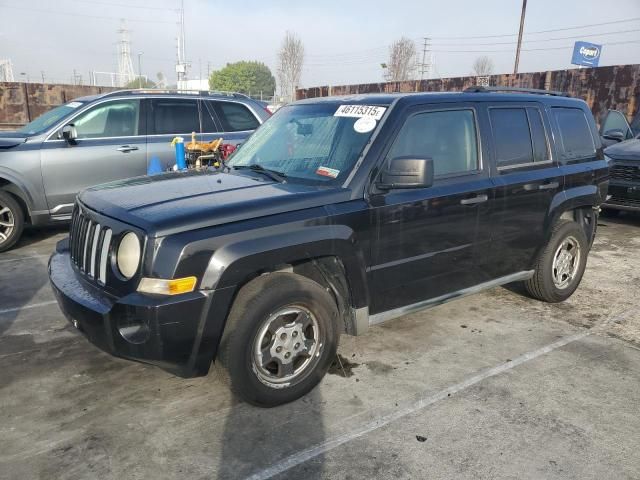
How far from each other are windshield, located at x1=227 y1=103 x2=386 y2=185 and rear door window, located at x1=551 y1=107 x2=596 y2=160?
2.08 m

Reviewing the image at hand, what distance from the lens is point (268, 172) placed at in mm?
3717

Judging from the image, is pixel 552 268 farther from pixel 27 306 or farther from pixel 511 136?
pixel 27 306

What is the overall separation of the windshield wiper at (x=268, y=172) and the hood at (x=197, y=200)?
8 centimetres

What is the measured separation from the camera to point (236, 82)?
115 metres

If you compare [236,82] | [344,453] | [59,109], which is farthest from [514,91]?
[236,82]

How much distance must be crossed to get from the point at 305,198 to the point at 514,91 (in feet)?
8.19

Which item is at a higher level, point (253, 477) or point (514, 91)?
point (514, 91)

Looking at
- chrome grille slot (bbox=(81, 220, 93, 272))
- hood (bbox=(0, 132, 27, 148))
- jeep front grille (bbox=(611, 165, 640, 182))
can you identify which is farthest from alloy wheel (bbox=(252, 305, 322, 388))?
jeep front grille (bbox=(611, 165, 640, 182))

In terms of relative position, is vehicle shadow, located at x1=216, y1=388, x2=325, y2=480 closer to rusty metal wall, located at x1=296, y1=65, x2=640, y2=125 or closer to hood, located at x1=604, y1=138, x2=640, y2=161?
hood, located at x1=604, y1=138, x2=640, y2=161

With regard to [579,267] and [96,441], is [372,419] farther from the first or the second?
[579,267]

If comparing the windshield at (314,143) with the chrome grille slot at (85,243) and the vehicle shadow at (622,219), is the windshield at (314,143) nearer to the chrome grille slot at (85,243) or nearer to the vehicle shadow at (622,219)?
the chrome grille slot at (85,243)

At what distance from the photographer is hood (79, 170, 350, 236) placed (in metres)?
2.77

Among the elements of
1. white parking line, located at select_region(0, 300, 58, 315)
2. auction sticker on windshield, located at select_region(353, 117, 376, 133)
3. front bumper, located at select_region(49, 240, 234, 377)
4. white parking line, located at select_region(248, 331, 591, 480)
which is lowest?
white parking line, located at select_region(0, 300, 58, 315)

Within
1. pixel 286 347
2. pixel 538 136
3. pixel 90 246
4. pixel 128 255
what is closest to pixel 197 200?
pixel 128 255
